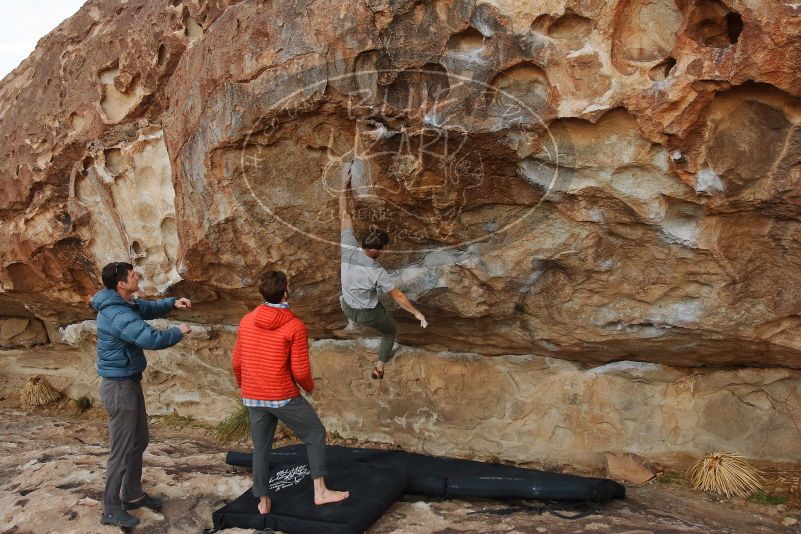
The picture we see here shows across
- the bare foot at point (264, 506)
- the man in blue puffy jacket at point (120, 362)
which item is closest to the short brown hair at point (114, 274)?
the man in blue puffy jacket at point (120, 362)

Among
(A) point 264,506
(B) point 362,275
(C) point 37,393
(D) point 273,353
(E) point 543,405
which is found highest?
(B) point 362,275

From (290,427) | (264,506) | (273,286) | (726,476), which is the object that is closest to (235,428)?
(264,506)

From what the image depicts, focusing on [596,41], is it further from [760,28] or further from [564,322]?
[564,322]

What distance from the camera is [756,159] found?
3.82m

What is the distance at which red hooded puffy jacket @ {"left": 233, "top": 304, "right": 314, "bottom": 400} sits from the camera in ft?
12.1

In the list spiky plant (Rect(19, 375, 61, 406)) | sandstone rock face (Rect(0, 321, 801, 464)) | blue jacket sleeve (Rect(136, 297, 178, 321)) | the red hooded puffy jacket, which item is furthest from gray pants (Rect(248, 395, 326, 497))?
spiky plant (Rect(19, 375, 61, 406))

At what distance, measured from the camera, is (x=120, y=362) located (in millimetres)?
3881

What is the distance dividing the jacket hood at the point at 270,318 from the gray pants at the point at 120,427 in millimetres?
928

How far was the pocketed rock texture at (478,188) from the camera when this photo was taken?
381 cm

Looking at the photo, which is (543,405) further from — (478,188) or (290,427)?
(290,427)

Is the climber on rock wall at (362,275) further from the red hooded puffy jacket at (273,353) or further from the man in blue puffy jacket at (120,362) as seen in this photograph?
the man in blue puffy jacket at (120,362)

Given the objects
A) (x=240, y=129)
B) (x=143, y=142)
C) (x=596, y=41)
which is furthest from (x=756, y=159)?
(x=143, y=142)

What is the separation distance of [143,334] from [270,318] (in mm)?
734

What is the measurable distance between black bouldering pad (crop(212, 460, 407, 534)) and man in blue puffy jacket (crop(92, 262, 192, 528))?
2.02 feet
